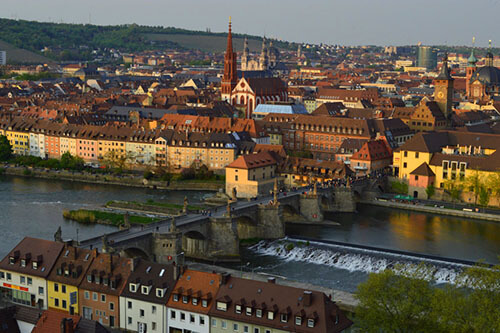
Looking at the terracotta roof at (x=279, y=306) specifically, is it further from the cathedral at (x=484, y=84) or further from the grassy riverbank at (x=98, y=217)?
the cathedral at (x=484, y=84)

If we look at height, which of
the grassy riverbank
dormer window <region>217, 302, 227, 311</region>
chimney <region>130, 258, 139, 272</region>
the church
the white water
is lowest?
the white water

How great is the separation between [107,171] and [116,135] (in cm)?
485

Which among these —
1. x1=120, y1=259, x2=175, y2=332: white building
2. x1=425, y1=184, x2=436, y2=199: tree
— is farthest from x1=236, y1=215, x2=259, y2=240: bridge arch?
x1=120, y1=259, x2=175, y2=332: white building

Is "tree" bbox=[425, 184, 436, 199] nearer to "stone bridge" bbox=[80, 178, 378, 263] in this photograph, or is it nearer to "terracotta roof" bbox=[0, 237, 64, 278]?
"stone bridge" bbox=[80, 178, 378, 263]

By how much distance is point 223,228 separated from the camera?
44.8 metres

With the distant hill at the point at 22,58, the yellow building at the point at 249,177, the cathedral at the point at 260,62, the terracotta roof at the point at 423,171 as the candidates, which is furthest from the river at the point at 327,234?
the distant hill at the point at 22,58

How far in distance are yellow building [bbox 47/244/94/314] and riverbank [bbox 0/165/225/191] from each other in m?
30.4

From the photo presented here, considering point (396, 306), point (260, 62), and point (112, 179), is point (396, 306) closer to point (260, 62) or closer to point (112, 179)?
point (112, 179)

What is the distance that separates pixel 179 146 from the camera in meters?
68.9

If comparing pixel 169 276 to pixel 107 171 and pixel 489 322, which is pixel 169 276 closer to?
pixel 489 322

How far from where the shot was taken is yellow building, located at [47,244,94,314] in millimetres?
31766

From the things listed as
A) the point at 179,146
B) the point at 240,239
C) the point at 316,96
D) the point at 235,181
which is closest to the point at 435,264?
the point at 240,239

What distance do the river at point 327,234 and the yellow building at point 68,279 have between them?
11.3 metres

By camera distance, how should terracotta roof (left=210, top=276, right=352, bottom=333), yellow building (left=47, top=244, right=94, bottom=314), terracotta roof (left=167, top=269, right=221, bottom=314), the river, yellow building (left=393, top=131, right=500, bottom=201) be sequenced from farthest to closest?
yellow building (left=393, top=131, right=500, bottom=201) < the river < yellow building (left=47, top=244, right=94, bottom=314) < terracotta roof (left=167, top=269, right=221, bottom=314) < terracotta roof (left=210, top=276, right=352, bottom=333)
